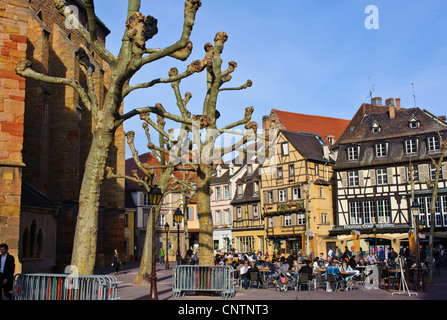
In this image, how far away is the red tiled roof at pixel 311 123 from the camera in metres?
64.1

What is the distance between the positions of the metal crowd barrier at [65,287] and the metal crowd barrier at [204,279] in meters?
5.62

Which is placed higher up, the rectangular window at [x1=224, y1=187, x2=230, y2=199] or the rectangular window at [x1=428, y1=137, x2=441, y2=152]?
the rectangular window at [x1=428, y1=137, x2=441, y2=152]

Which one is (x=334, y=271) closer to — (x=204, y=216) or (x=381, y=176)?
(x=204, y=216)

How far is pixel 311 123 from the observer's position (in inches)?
2621

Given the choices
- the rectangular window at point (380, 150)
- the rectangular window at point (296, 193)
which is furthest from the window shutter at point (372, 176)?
the rectangular window at point (296, 193)

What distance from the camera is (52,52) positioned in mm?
30500

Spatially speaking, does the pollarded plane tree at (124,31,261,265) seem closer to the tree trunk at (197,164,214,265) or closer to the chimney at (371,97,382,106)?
the tree trunk at (197,164,214,265)

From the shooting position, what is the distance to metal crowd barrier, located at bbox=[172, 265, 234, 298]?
1526 centimetres

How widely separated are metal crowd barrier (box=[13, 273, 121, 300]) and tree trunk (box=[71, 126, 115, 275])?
0.81 ft

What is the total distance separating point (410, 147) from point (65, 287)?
127 feet

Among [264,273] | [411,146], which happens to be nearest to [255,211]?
[411,146]

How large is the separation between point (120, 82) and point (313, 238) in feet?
124

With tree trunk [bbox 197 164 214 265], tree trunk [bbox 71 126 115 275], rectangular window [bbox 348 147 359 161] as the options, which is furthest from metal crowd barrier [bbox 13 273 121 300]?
rectangular window [bbox 348 147 359 161]
